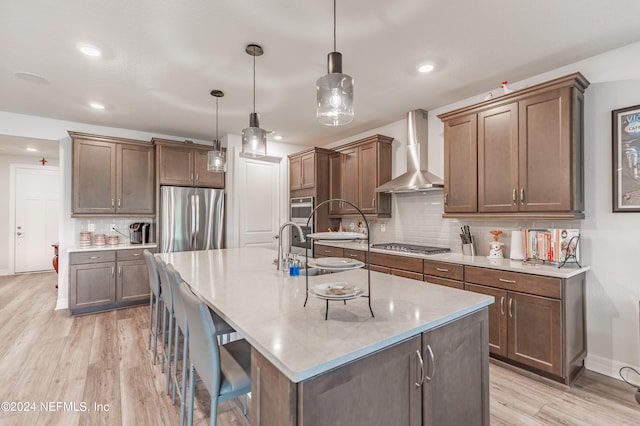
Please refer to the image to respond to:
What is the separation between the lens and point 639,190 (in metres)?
2.36

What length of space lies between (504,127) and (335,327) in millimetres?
2626

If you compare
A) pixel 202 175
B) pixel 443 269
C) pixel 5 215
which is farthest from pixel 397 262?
pixel 5 215

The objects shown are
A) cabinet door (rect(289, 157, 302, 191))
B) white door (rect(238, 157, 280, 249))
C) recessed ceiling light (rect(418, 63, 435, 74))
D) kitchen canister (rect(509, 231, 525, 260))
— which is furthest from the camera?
cabinet door (rect(289, 157, 302, 191))

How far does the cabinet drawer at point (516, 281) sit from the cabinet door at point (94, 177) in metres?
4.67

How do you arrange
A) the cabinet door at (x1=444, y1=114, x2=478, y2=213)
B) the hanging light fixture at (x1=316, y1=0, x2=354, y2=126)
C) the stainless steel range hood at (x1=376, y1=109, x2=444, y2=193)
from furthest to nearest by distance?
the stainless steel range hood at (x1=376, y1=109, x2=444, y2=193)
the cabinet door at (x1=444, y1=114, x2=478, y2=213)
the hanging light fixture at (x1=316, y1=0, x2=354, y2=126)

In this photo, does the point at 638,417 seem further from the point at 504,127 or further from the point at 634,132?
the point at 504,127

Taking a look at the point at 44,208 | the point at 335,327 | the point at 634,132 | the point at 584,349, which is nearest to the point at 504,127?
the point at 634,132

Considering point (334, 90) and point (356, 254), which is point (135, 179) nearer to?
point (356, 254)

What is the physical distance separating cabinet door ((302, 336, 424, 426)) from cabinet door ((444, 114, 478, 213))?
2.33m

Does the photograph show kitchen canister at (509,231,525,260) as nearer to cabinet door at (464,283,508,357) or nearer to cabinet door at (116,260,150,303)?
cabinet door at (464,283,508,357)

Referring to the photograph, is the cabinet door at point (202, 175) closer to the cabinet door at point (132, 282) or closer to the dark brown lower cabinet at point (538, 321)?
the cabinet door at point (132, 282)

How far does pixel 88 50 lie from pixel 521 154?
3715 mm

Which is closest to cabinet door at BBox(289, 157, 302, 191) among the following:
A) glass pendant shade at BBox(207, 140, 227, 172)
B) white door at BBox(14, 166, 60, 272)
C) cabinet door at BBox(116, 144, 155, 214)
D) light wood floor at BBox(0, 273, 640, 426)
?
glass pendant shade at BBox(207, 140, 227, 172)

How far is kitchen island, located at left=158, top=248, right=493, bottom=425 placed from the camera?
0.96 m
